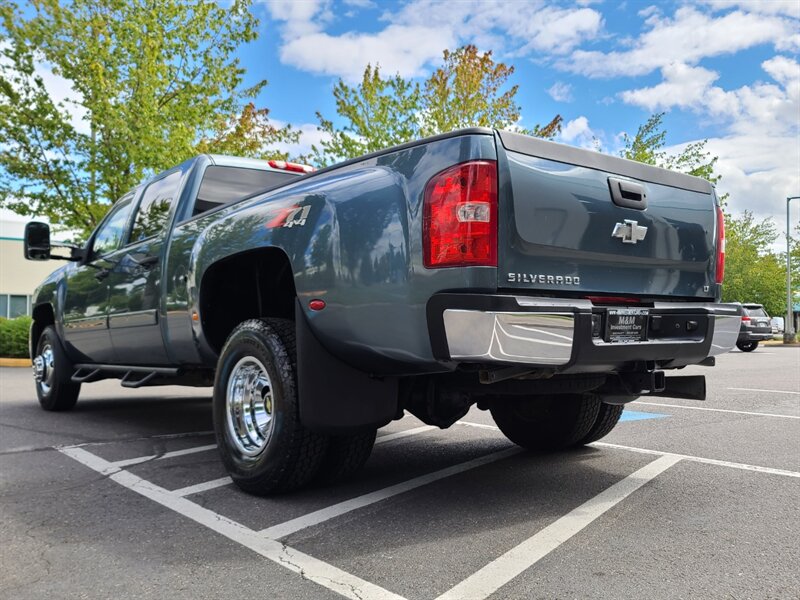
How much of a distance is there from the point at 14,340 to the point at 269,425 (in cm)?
1418

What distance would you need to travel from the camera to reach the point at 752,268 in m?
43.1

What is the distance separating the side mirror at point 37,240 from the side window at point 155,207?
37.7 inches

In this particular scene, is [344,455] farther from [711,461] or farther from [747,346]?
[747,346]

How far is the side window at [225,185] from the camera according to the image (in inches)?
205

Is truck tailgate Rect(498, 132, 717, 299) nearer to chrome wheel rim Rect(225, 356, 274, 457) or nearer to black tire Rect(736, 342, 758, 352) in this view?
chrome wheel rim Rect(225, 356, 274, 457)

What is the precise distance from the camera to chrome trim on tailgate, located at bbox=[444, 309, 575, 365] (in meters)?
2.83

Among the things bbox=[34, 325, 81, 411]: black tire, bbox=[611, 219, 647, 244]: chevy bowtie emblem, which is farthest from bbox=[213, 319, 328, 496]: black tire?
bbox=[34, 325, 81, 411]: black tire

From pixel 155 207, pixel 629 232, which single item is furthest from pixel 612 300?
pixel 155 207

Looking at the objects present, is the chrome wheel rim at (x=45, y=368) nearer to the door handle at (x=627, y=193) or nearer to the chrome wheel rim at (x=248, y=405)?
the chrome wheel rim at (x=248, y=405)

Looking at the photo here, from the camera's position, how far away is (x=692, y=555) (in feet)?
9.33

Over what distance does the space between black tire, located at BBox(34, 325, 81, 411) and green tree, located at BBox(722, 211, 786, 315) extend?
41842 mm

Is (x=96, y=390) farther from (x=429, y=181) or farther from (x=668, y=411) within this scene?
(x=429, y=181)

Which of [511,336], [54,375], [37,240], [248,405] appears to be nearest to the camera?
[511,336]

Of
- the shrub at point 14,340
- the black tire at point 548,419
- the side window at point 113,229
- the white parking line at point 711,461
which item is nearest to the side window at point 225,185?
the side window at point 113,229
